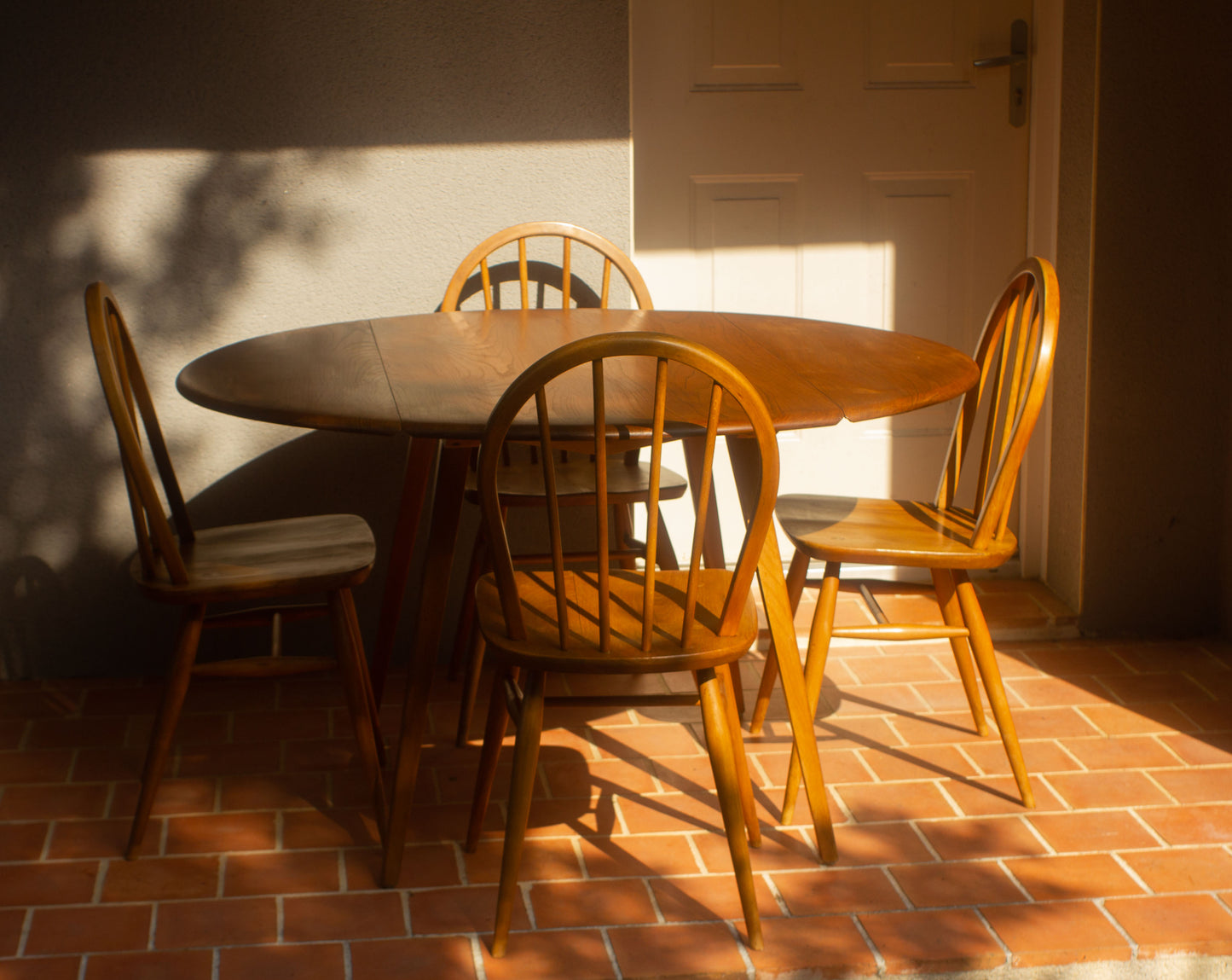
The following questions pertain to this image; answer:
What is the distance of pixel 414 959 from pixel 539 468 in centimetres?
123

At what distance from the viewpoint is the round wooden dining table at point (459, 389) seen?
1.94m

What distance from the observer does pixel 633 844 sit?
2.29 metres

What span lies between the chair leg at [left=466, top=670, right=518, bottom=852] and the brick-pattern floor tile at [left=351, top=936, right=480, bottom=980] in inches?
10.2

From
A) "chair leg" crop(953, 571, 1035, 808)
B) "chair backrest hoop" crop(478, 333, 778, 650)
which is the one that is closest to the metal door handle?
"chair leg" crop(953, 571, 1035, 808)

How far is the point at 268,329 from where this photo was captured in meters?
3.00

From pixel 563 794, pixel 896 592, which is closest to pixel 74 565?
pixel 563 794

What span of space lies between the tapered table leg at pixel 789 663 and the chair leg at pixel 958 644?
36 centimetres

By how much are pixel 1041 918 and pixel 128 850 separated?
1.51 m

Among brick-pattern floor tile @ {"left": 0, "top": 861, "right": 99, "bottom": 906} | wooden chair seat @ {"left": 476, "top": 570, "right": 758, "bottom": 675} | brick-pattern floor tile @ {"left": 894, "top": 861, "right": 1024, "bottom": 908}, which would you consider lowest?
brick-pattern floor tile @ {"left": 894, "top": 861, "right": 1024, "bottom": 908}

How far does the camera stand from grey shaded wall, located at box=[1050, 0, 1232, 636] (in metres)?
3.05

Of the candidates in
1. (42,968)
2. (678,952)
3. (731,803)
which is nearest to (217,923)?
(42,968)

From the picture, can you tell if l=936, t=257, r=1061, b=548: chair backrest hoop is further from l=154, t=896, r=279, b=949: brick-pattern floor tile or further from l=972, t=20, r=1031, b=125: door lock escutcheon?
l=154, t=896, r=279, b=949: brick-pattern floor tile

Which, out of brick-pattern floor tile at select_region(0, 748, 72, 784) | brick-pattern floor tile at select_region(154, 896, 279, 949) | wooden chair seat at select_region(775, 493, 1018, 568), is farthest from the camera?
brick-pattern floor tile at select_region(0, 748, 72, 784)

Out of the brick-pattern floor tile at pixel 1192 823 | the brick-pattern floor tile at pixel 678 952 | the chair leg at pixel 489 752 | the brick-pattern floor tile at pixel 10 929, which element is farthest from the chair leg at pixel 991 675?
the brick-pattern floor tile at pixel 10 929
